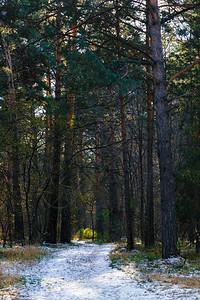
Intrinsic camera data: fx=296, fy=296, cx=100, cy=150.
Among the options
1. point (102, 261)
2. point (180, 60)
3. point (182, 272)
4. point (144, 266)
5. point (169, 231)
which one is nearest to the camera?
point (182, 272)

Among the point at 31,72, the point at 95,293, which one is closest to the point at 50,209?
the point at 31,72

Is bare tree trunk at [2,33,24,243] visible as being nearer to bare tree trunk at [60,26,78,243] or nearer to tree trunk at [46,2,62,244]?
tree trunk at [46,2,62,244]

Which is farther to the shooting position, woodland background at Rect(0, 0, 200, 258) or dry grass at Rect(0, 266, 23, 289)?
woodland background at Rect(0, 0, 200, 258)

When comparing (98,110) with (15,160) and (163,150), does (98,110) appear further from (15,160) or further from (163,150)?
(163,150)

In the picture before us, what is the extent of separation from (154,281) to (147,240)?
716 centimetres

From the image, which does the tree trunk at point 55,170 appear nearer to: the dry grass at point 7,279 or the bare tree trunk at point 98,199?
the bare tree trunk at point 98,199

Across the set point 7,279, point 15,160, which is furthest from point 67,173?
point 7,279

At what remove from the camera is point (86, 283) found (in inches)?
287

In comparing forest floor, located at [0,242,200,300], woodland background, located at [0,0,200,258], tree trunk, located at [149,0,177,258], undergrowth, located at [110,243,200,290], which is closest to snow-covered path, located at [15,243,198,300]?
forest floor, located at [0,242,200,300]

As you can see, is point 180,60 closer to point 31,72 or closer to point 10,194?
point 31,72

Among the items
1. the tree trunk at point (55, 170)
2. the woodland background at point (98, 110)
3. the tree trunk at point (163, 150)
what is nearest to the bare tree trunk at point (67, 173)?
the woodland background at point (98, 110)

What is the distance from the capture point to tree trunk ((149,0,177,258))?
9664 mm

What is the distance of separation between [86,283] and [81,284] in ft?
0.55

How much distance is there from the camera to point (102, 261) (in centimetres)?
1059
